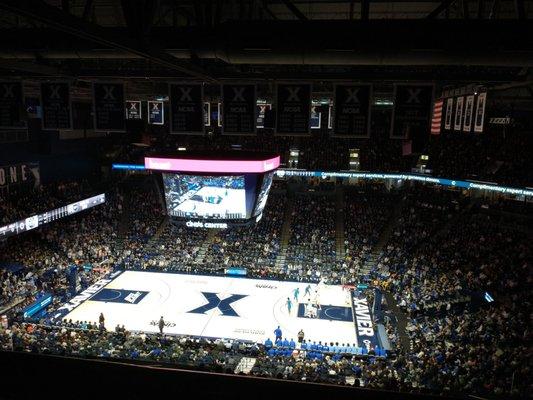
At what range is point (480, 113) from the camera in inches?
454

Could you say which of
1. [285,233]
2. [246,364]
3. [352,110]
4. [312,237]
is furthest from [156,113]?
[285,233]

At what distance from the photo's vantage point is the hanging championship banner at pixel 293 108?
11.5 metres

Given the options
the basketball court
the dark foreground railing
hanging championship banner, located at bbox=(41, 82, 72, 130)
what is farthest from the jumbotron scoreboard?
the dark foreground railing

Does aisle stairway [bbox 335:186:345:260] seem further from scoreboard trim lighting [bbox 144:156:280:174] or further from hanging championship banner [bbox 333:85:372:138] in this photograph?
hanging championship banner [bbox 333:85:372:138]

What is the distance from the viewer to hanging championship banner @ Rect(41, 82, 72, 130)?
1250cm

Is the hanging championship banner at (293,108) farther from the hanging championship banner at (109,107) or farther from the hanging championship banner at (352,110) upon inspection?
the hanging championship banner at (109,107)

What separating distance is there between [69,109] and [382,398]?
11850mm

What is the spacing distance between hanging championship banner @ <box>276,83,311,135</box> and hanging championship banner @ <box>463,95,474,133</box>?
4644 millimetres

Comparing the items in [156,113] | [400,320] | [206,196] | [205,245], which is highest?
[156,113]

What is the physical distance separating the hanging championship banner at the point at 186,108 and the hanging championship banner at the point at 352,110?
3826mm

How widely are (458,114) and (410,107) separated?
10.1 ft

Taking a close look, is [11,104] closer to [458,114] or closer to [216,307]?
[216,307]

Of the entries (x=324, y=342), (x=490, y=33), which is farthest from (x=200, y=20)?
(x=324, y=342)

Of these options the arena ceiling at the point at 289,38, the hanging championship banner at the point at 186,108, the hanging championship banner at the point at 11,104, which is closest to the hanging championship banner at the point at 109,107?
the hanging championship banner at the point at 186,108
